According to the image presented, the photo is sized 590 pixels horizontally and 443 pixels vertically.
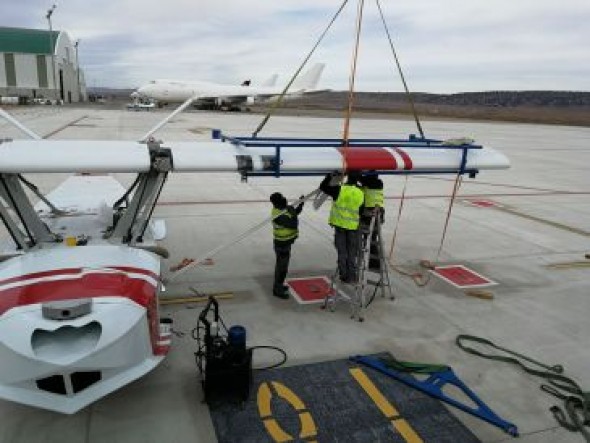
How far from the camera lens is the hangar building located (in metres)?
91.6

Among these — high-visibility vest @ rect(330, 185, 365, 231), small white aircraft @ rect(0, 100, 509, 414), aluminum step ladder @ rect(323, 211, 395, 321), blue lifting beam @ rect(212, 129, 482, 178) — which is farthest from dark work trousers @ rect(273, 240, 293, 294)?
small white aircraft @ rect(0, 100, 509, 414)

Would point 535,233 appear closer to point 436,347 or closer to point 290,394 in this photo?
point 436,347

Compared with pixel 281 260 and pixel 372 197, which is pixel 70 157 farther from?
pixel 372 197

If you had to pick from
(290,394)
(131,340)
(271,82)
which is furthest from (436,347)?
(271,82)

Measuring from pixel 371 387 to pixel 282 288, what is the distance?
3.22m

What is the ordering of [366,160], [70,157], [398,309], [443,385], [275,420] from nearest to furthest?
[275,420]
[70,157]
[443,385]
[366,160]
[398,309]

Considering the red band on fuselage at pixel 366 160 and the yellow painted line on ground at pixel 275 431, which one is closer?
the yellow painted line on ground at pixel 275 431

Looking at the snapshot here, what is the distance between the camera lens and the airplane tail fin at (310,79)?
83125 mm

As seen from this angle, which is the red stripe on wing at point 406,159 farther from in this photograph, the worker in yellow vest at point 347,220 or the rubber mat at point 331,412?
the rubber mat at point 331,412

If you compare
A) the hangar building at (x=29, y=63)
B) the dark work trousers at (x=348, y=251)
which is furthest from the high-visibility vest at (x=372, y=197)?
the hangar building at (x=29, y=63)

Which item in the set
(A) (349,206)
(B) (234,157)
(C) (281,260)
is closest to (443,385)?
(A) (349,206)

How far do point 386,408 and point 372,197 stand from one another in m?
4.30

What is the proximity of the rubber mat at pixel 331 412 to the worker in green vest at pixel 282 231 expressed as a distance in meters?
2.62

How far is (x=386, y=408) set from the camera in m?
6.54
